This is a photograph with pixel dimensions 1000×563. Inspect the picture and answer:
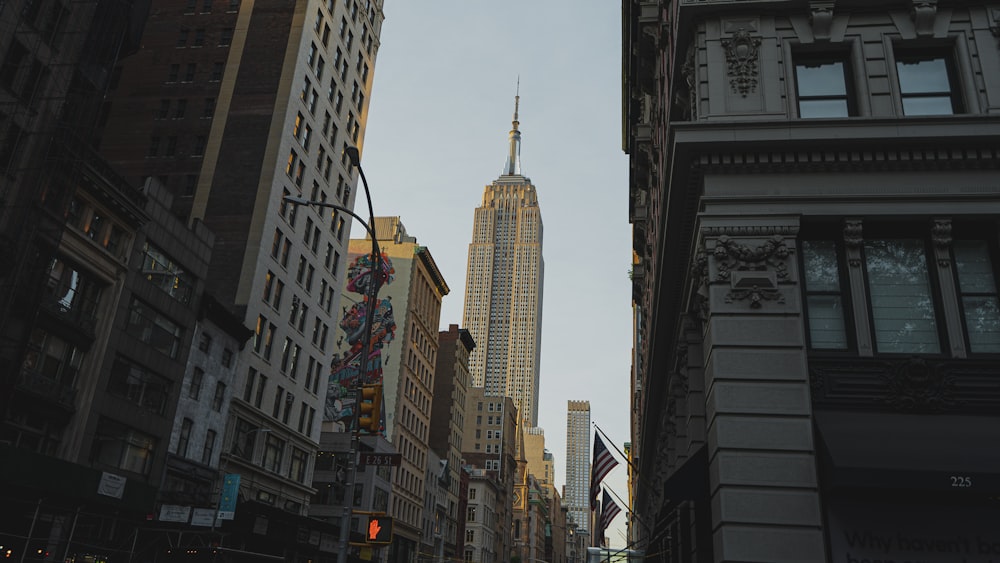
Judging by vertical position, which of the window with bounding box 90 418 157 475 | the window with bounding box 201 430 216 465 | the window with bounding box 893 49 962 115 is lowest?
the window with bounding box 90 418 157 475

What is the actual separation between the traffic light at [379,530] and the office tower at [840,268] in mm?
7080

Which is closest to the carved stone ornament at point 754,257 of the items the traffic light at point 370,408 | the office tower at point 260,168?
the traffic light at point 370,408

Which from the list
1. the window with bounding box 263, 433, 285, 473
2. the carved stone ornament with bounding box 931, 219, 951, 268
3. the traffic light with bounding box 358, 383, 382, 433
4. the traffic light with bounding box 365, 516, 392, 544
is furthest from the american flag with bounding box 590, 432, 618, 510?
the window with bounding box 263, 433, 285, 473

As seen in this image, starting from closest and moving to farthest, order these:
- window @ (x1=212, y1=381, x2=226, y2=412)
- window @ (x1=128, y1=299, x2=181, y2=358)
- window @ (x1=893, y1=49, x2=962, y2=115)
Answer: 1. window @ (x1=893, y1=49, x2=962, y2=115)
2. window @ (x1=128, y1=299, x2=181, y2=358)
3. window @ (x1=212, y1=381, x2=226, y2=412)

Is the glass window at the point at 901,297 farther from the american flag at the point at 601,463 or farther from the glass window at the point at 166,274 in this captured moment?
the glass window at the point at 166,274

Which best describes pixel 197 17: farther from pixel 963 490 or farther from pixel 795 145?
pixel 963 490

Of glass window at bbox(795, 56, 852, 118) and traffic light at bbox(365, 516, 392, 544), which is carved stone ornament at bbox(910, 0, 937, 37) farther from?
traffic light at bbox(365, 516, 392, 544)

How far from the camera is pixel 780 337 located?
15.1 meters

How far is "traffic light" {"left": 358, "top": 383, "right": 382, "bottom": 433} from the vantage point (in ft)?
53.2

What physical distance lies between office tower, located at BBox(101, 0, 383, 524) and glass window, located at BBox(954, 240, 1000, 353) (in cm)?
4333

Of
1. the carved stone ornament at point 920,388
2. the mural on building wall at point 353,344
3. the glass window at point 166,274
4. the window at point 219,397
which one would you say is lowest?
the carved stone ornament at point 920,388

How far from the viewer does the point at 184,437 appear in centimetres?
4253

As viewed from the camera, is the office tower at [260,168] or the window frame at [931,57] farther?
the office tower at [260,168]

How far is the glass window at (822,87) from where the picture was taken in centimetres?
1734
